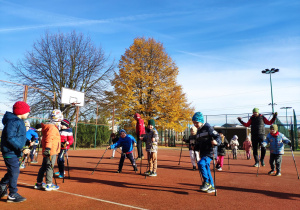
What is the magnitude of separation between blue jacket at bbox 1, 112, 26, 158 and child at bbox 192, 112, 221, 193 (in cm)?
378

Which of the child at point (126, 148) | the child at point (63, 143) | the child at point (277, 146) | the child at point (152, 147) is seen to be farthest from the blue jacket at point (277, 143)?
the child at point (63, 143)

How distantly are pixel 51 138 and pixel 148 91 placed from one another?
71.1 ft

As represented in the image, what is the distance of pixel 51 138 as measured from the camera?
5090 mm

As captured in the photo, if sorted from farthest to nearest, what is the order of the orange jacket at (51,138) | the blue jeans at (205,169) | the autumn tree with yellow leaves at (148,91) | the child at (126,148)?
1. the autumn tree with yellow leaves at (148,91)
2. the child at (126,148)
3. the blue jeans at (205,169)
4. the orange jacket at (51,138)

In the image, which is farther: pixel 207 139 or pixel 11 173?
pixel 207 139

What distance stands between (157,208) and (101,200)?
118 cm

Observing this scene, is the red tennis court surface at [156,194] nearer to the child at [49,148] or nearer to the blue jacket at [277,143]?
the child at [49,148]

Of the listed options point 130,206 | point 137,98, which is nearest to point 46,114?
point 137,98

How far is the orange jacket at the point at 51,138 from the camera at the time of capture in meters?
5.06

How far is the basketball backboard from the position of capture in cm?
2086

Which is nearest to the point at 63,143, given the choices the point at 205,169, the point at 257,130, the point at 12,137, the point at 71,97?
the point at 12,137

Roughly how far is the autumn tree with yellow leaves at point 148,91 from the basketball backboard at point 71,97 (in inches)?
185

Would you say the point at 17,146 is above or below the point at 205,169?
above

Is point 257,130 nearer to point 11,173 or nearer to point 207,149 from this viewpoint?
point 207,149
